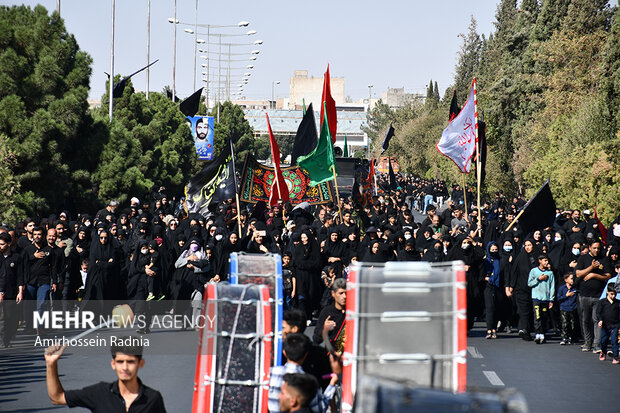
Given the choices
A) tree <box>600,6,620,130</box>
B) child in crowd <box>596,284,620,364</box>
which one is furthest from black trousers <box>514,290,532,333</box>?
tree <box>600,6,620,130</box>

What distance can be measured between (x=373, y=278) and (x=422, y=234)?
44.2 feet

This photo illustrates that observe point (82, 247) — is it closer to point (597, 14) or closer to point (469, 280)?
point (469, 280)

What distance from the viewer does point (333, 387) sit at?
7555 millimetres

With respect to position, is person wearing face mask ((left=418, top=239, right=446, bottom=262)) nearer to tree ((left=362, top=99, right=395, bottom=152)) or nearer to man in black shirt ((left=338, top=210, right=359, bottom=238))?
man in black shirt ((left=338, top=210, right=359, bottom=238))

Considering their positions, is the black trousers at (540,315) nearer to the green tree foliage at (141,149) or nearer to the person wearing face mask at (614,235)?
the person wearing face mask at (614,235)

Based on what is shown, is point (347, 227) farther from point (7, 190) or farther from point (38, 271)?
point (7, 190)

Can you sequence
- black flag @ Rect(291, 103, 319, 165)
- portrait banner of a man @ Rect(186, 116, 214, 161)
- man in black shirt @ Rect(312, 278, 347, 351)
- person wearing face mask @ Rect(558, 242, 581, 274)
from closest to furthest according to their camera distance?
man in black shirt @ Rect(312, 278, 347, 351)
person wearing face mask @ Rect(558, 242, 581, 274)
black flag @ Rect(291, 103, 319, 165)
portrait banner of a man @ Rect(186, 116, 214, 161)

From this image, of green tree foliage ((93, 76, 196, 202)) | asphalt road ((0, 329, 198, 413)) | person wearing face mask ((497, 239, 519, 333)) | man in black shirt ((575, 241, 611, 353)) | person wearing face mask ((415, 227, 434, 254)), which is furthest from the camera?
green tree foliage ((93, 76, 196, 202))

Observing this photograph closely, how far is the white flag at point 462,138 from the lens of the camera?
22.8 meters

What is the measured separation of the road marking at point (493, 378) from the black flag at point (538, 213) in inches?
273

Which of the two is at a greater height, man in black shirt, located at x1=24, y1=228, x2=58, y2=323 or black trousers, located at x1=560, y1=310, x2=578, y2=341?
man in black shirt, located at x1=24, y1=228, x2=58, y2=323

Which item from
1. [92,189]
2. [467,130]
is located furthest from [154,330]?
[92,189]

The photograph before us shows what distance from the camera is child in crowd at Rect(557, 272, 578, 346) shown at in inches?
658

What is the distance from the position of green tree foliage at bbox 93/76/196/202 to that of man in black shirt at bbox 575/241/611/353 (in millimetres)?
17954
